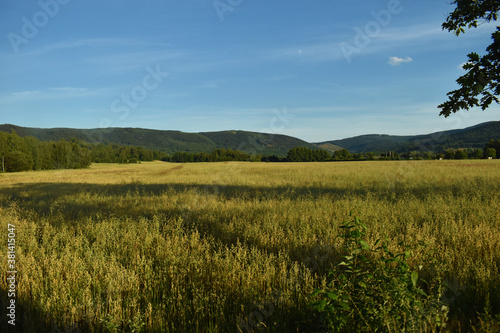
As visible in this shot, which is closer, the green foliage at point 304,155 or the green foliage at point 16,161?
the green foliage at point 16,161

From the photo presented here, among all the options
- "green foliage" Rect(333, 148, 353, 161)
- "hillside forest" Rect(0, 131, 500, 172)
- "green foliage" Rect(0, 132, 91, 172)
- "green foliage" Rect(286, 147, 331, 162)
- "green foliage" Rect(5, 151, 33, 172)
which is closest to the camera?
"green foliage" Rect(5, 151, 33, 172)

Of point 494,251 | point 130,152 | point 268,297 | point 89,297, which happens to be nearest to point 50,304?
point 89,297

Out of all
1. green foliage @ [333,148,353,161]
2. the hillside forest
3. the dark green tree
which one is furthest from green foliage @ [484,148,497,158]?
the dark green tree

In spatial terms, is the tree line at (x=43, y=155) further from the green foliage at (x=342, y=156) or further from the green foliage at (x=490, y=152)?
A: the green foliage at (x=490, y=152)

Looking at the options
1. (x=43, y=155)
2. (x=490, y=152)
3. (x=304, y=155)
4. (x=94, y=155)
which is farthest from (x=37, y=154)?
(x=490, y=152)

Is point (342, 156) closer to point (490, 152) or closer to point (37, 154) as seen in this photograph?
point (490, 152)

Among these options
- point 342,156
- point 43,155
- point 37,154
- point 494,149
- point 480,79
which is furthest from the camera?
point 342,156

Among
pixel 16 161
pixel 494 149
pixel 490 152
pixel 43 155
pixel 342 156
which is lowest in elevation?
pixel 16 161

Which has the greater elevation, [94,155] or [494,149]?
[94,155]

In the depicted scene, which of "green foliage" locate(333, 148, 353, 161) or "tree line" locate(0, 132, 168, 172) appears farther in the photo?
"green foliage" locate(333, 148, 353, 161)

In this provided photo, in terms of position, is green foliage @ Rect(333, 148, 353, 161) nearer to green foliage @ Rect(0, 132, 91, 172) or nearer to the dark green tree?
green foliage @ Rect(0, 132, 91, 172)

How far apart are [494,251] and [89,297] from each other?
6.52 m

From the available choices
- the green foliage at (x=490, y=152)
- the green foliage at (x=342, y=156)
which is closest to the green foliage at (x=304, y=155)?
the green foliage at (x=342, y=156)

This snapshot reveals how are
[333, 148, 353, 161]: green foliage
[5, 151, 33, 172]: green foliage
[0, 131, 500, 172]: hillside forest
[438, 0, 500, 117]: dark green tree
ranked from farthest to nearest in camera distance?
[333, 148, 353, 161]: green foliage < [0, 131, 500, 172]: hillside forest < [5, 151, 33, 172]: green foliage < [438, 0, 500, 117]: dark green tree
